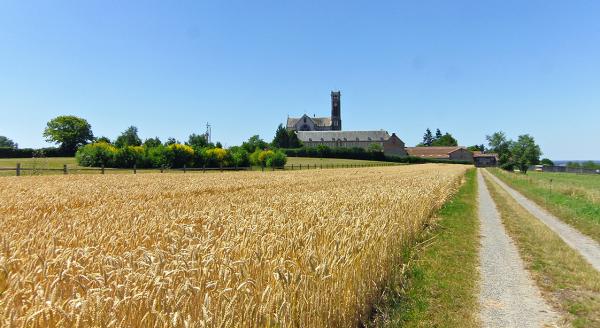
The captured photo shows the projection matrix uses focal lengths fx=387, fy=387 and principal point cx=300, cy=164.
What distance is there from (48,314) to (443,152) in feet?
578

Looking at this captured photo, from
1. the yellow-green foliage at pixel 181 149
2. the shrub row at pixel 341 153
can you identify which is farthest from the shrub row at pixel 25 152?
the shrub row at pixel 341 153

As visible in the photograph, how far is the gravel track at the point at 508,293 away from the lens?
Result: 6122mm

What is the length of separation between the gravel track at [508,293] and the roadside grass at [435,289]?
0.20 m

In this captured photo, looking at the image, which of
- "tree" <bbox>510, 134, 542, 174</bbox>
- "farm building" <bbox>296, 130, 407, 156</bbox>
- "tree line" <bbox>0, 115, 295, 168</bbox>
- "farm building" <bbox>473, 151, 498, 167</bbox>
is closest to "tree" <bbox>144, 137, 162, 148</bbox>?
"tree line" <bbox>0, 115, 295, 168</bbox>

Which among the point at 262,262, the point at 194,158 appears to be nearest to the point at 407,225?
the point at 262,262

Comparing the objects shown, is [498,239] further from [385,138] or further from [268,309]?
[385,138]

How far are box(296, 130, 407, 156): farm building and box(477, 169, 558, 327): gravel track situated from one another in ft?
537

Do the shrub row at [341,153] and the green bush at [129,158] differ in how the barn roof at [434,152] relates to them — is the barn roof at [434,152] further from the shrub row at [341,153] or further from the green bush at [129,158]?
the green bush at [129,158]

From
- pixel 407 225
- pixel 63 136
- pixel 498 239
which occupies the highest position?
pixel 63 136

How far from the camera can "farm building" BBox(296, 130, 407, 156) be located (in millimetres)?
174625

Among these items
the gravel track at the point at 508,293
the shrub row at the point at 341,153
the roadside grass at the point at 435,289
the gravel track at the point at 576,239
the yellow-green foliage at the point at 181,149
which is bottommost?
the gravel track at the point at 576,239

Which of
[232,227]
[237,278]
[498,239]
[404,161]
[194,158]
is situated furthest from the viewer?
[404,161]

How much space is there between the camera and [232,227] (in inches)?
229

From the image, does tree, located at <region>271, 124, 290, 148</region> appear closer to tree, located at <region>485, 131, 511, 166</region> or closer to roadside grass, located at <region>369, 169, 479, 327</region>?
tree, located at <region>485, 131, 511, 166</region>
